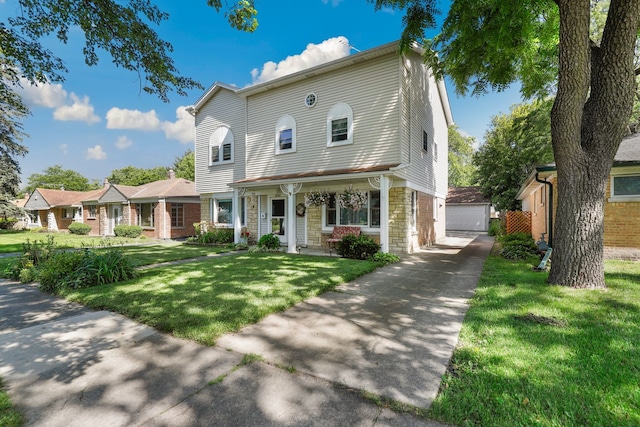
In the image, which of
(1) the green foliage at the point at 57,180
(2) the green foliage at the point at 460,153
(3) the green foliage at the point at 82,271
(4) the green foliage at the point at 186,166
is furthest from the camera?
(1) the green foliage at the point at 57,180

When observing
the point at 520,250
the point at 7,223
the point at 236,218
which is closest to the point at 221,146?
the point at 236,218

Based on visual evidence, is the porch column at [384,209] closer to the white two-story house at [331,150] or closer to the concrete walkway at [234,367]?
the white two-story house at [331,150]

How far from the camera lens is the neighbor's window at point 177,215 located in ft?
62.2

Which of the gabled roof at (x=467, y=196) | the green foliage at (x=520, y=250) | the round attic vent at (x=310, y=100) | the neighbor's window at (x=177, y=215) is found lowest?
the green foliage at (x=520, y=250)

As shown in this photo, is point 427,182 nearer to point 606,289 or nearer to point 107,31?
point 606,289

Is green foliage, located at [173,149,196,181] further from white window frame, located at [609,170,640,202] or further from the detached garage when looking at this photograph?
white window frame, located at [609,170,640,202]

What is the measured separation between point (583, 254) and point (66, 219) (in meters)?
37.5

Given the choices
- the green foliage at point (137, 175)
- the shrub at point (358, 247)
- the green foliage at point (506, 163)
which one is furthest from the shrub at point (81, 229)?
the green foliage at point (506, 163)

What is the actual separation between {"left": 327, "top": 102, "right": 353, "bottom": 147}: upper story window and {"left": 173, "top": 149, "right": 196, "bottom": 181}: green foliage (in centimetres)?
3546

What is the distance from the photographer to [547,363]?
280 cm

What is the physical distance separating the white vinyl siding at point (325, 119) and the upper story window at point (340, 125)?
0.16 m

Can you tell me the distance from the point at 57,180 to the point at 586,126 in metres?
72.4

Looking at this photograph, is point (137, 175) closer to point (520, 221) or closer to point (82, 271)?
point (82, 271)

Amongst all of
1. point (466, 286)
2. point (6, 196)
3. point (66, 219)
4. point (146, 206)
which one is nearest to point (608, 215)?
point (466, 286)
